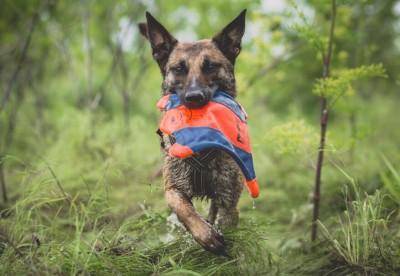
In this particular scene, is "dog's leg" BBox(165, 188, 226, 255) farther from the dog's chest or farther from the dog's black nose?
the dog's black nose

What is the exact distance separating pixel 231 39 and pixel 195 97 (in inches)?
34.1

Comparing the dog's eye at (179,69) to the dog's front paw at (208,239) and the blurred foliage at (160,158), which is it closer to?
the blurred foliage at (160,158)

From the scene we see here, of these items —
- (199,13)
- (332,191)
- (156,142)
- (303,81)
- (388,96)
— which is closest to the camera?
(332,191)

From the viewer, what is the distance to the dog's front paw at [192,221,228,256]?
296 cm

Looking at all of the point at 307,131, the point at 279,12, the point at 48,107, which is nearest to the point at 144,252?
the point at 307,131

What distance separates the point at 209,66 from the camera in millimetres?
3502

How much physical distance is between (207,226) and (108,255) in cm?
84

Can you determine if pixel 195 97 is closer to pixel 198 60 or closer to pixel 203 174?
pixel 198 60

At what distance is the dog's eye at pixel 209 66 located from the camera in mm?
3479

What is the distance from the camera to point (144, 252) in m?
3.41

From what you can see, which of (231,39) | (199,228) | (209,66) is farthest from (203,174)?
(231,39)

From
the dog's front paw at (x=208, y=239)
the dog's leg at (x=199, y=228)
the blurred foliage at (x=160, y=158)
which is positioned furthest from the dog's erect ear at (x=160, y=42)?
Result: the dog's front paw at (x=208, y=239)

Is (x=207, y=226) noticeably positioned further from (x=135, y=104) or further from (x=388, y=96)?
(x=388, y=96)

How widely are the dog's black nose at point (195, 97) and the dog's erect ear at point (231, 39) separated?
745 mm
